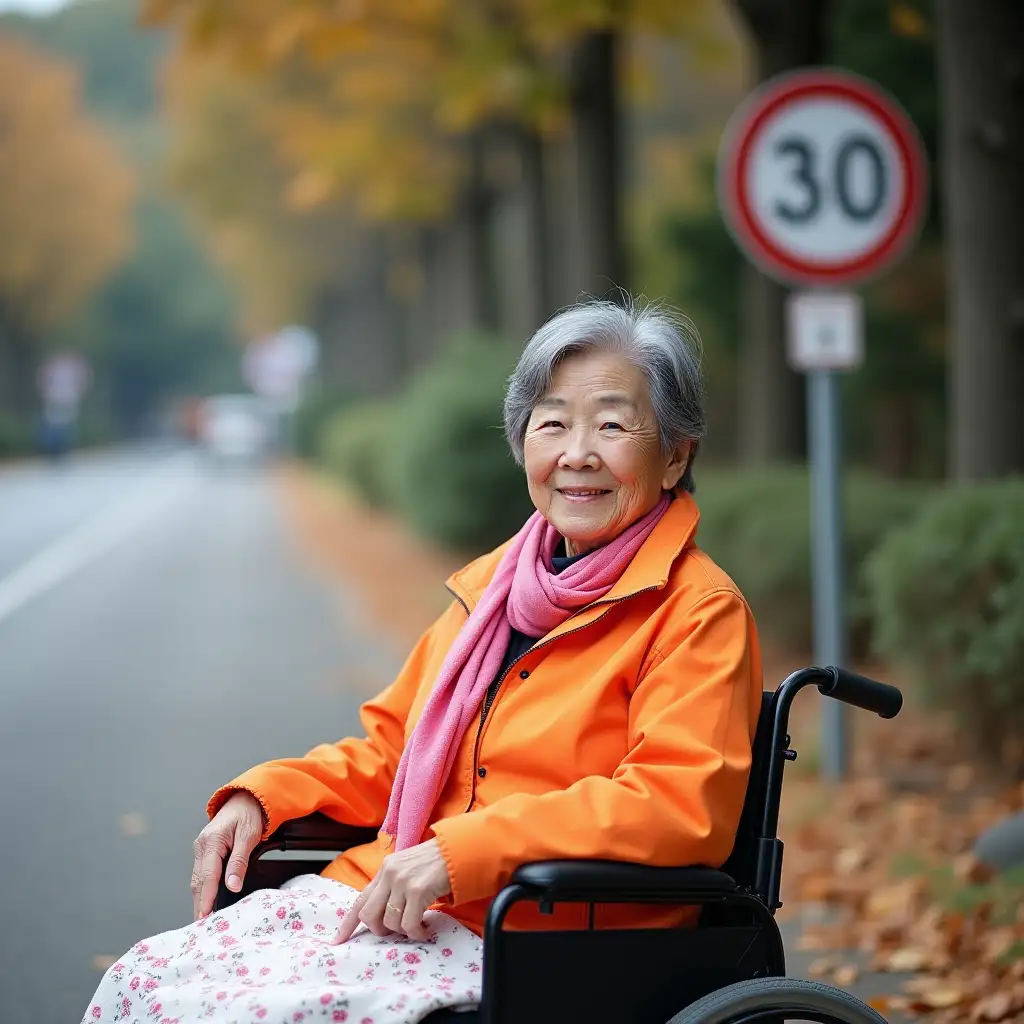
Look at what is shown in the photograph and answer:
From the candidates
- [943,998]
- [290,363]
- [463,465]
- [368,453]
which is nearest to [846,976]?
[943,998]

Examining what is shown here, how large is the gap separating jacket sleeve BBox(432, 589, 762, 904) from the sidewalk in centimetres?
188

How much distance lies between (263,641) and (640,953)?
9.53 metres

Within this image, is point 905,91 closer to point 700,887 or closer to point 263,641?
point 263,641

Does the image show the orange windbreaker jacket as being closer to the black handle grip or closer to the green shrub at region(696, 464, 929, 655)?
the black handle grip

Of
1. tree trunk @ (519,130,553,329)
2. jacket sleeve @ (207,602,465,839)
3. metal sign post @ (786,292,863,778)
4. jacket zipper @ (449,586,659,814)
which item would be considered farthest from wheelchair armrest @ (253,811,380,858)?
tree trunk @ (519,130,553,329)

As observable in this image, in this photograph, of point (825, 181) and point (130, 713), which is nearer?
point (825, 181)

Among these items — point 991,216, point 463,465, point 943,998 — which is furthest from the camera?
point 463,465

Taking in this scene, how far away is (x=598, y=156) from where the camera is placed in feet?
43.6

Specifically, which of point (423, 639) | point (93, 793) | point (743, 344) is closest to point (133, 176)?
point (743, 344)

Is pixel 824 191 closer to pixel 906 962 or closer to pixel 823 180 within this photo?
pixel 823 180

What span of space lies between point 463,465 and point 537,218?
346 centimetres

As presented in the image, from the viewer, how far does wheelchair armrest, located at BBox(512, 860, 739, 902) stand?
8.21 feet

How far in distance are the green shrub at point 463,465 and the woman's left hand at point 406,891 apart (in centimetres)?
1159

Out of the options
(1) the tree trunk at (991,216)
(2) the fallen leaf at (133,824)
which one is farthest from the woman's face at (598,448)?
(1) the tree trunk at (991,216)
